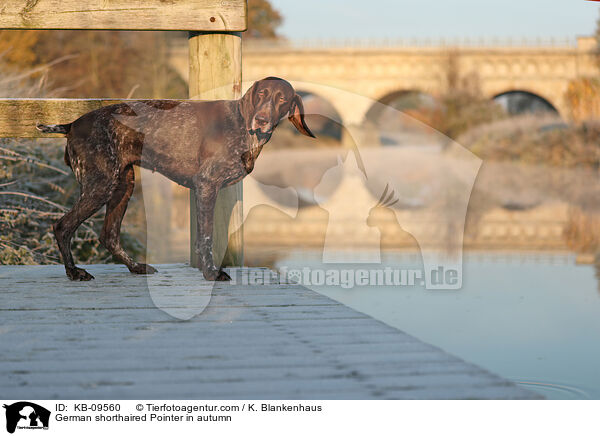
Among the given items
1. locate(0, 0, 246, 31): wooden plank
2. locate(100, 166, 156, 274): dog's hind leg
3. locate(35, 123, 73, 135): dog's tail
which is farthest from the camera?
locate(0, 0, 246, 31): wooden plank

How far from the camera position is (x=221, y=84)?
5.27m

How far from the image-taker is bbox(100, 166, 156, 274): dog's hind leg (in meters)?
4.93

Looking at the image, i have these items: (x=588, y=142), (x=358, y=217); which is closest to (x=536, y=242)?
(x=358, y=217)

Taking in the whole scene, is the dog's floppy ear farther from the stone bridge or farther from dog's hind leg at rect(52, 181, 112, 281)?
the stone bridge

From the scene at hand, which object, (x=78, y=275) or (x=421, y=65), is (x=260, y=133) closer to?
(x=78, y=275)

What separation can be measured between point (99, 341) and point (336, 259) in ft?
22.1

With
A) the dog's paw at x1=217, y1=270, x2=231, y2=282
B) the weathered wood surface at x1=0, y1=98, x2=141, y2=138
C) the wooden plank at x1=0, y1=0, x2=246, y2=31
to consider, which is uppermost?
A: the wooden plank at x1=0, y1=0, x2=246, y2=31

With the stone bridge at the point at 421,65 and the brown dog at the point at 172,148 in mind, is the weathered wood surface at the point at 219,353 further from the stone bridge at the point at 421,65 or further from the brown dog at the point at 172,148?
the stone bridge at the point at 421,65

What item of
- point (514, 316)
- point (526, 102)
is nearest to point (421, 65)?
point (526, 102)

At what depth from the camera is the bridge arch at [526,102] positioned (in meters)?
42.5

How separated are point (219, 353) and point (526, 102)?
52.1 m

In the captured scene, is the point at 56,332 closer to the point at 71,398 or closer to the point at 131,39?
the point at 71,398
